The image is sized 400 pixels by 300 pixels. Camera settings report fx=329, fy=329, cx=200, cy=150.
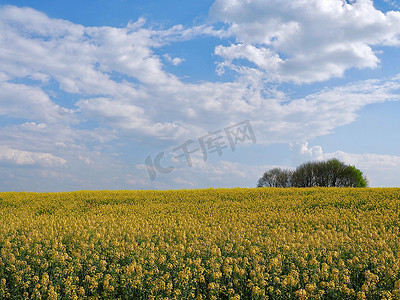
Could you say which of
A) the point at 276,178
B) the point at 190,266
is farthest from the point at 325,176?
the point at 190,266

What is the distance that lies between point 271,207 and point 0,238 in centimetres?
1124

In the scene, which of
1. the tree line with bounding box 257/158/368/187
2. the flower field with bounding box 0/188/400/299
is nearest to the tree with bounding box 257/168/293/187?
the tree line with bounding box 257/158/368/187

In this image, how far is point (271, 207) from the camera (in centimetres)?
1560

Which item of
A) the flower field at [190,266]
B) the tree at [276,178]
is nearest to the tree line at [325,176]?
the tree at [276,178]

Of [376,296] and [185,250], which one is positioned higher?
[185,250]

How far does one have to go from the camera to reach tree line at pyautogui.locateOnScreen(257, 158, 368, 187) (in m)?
47.7

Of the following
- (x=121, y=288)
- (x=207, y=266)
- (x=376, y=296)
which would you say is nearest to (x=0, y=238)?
(x=121, y=288)

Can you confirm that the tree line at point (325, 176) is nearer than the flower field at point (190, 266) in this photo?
No

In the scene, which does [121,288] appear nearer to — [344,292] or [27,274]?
[27,274]

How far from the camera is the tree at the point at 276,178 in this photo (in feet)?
170

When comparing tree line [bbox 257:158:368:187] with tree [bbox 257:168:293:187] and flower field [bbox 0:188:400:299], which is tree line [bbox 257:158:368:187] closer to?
tree [bbox 257:168:293:187]

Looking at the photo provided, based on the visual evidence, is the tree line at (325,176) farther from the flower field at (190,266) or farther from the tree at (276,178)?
the flower field at (190,266)

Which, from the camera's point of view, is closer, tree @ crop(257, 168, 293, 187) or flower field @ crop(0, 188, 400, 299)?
flower field @ crop(0, 188, 400, 299)

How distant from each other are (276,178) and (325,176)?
7793 mm
